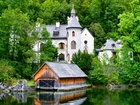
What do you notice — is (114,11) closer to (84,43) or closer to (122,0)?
(122,0)

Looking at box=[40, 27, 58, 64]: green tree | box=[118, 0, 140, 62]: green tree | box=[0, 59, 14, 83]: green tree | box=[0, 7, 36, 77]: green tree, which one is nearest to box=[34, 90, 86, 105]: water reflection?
box=[0, 59, 14, 83]: green tree

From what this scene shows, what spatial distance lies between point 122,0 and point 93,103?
223 ft

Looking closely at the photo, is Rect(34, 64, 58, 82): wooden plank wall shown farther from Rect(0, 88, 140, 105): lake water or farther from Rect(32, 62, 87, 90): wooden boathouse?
Rect(0, 88, 140, 105): lake water

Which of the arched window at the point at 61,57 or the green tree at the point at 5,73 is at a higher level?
the arched window at the point at 61,57

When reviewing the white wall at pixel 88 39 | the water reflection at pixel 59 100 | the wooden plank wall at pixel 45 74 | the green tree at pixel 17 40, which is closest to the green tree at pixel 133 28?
the wooden plank wall at pixel 45 74

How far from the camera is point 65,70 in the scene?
5256cm

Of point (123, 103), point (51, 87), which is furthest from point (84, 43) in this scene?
point (123, 103)

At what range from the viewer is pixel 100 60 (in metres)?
63.1

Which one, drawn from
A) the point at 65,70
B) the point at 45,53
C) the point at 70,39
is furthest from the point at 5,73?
the point at 70,39

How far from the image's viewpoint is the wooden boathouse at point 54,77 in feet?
163

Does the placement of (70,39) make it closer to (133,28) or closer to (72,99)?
(133,28)

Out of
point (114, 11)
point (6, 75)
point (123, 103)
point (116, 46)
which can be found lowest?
point (123, 103)

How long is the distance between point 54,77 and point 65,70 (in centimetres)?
341

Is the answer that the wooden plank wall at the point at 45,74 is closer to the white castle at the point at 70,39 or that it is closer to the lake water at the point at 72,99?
the lake water at the point at 72,99
